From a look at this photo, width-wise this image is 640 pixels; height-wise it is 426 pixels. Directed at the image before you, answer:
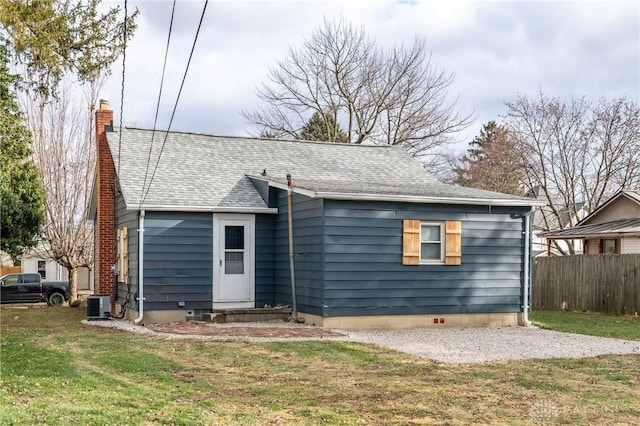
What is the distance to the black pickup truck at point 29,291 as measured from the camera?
84.2ft

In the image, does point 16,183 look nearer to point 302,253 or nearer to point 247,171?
point 247,171

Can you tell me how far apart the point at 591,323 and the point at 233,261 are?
336 inches

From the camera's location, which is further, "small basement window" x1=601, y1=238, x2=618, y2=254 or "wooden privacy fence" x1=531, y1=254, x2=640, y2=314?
"small basement window" x1=601, y1=238, x2=618, y2=254

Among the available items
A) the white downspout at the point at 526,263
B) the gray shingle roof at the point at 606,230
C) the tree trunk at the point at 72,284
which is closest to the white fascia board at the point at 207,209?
the white downspout at the point at 526,263

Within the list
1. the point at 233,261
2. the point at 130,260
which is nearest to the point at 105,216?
the point at 130,260

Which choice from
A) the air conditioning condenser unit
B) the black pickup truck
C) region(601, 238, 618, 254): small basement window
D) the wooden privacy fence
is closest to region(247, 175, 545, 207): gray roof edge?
the air conditioning condenser unit

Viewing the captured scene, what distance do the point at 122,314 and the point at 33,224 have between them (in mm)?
7576

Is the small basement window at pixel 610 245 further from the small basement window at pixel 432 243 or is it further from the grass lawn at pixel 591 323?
the small basement window at pixel 432 243

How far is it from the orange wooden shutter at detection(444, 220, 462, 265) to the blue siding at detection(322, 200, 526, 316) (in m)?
0.14

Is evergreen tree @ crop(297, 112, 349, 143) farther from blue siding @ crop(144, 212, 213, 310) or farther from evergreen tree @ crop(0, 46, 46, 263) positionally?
blue siding @ crop(144, 212, 213, 310)

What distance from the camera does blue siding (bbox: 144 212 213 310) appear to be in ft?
51.1

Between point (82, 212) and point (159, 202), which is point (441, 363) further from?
point (82, 212)

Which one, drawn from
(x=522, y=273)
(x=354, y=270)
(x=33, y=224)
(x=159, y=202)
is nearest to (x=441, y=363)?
(x=354, y=270)

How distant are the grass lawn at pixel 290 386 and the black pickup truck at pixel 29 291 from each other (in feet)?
48.4
